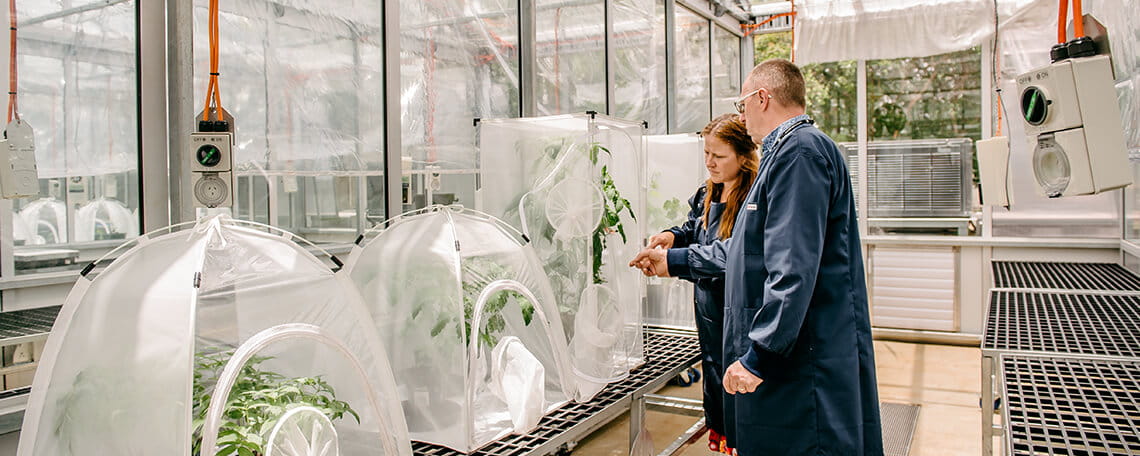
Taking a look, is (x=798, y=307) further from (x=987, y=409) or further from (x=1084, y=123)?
(x=987, y=409)

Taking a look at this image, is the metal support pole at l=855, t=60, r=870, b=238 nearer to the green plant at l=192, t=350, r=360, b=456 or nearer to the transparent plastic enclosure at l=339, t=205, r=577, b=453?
the transparent plastic enclosure at l=339, t=205, r=577, b=453

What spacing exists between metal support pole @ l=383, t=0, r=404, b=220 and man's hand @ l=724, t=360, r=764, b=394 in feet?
5.17

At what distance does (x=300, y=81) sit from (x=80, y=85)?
2.36 feet

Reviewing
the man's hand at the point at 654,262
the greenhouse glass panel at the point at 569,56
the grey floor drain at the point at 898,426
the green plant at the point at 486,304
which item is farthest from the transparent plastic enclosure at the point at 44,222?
the grey floor drain at the point at 898,426

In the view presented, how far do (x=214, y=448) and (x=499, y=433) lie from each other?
0.96 metres

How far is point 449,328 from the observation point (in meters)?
2.28

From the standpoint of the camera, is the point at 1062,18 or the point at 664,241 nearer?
the point at 1062,18

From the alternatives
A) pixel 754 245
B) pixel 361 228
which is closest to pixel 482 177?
pixel 361 228

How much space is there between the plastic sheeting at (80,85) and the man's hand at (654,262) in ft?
5.36

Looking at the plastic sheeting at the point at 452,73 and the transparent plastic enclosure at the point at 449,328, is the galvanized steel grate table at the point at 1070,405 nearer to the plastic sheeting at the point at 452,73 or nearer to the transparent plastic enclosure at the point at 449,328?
the transparent plastic enclosure at the point at 449,328

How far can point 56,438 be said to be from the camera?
4.86ft

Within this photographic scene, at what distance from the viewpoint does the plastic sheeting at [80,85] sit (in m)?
1.93

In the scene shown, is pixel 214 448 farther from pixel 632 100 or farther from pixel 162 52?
pixel 632 100

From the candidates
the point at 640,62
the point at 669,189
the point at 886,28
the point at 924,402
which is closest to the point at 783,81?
the point at 669,189
